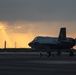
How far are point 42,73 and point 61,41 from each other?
63475 mm

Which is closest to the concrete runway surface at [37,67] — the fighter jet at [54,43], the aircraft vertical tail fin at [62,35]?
the fighter jet at [54,43]

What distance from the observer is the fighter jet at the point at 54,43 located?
9488 centimetres

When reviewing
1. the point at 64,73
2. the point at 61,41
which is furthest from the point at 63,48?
the point at 64,73

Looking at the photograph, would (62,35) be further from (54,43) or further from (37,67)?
(37,67)

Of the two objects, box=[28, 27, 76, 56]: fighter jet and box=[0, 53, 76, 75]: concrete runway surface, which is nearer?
box=[0, 53, 76, 75]: concrete runway surface

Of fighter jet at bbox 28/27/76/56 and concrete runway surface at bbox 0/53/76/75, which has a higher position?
fighter jet at bbox 28/27/76/56

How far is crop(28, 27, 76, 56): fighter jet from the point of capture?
94875mm

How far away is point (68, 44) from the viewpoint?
310 feet

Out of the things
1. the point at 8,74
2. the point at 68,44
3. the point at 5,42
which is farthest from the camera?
the point at 5,42

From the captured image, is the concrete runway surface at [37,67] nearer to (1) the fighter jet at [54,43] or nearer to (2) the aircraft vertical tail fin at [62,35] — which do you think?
(1) the fighter jet at [54,43]

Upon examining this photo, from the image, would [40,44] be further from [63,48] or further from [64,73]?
[64,73]

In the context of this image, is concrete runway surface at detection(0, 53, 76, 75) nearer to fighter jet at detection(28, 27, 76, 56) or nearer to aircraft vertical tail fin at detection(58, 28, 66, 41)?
fighter jet at detection(28, 27, 76, 56)

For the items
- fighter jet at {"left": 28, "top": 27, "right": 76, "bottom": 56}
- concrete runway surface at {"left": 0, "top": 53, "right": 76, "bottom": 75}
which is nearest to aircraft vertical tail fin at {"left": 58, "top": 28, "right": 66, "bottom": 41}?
fighter jet at {"left": 28, "top": 27, "right": 76, "bottom": 56}

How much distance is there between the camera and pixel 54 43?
3809 inches
